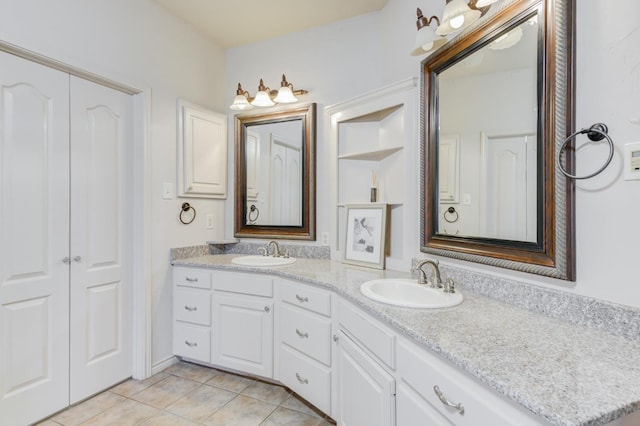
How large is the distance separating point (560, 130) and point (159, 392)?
8.50 ft

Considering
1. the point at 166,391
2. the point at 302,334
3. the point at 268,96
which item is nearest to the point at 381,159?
the point at 268,96

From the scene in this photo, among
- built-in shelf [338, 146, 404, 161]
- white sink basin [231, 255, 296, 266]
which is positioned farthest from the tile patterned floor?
built-in shelf [338, 146, 404, 161]

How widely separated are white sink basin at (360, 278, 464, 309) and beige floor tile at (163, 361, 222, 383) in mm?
1482

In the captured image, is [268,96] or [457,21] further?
[268,96]

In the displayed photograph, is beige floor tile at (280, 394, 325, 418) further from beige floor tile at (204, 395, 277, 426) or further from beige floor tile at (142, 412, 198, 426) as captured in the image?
beige floor tile at (142, 412, 198, 426)

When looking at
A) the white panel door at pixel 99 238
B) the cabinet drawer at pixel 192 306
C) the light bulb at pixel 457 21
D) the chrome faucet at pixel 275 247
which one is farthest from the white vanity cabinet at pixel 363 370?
the white panel door at pixel 99 238

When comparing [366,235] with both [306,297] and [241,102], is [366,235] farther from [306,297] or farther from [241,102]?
[241,102]

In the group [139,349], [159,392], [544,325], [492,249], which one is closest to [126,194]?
[139,349]

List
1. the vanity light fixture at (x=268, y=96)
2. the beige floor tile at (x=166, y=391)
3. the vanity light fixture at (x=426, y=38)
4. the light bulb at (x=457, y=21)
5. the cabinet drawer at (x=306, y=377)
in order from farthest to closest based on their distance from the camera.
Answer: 1. the vanity light fixture at (x=268, y=96)
2. the beige floor tile at (x=166, y=391)
3. the cabinet drawer at (x=306, y=377)
4. the vanity light fixture at (x=426, y=38)
5. the light bulb at (x=457, y=21)

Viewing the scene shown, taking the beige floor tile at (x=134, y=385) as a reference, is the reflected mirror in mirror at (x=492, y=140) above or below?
above

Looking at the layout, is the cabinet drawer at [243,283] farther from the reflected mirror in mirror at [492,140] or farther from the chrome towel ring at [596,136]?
the chrome towel ring at [596,136]

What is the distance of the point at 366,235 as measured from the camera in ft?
7.27

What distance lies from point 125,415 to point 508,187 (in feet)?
7.76

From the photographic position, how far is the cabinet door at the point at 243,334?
7.17 ft
